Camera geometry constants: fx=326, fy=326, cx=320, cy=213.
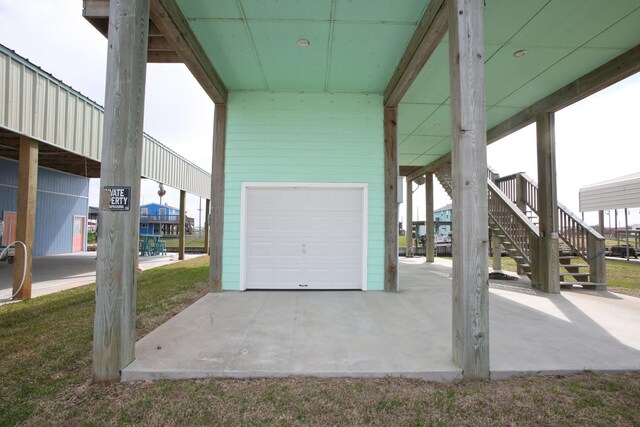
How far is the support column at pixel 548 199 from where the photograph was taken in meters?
6.15

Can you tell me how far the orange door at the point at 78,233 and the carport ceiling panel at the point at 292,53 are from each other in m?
Answer: 14.5

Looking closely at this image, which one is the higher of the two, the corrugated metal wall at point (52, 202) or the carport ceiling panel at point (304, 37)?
the carport ceiling panel at point (304, 37)

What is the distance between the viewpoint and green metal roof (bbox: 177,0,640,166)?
3885mm

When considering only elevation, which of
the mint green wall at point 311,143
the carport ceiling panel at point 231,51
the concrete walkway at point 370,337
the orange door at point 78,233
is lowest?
the concrete walkway at point 370,337

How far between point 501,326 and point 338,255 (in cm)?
302

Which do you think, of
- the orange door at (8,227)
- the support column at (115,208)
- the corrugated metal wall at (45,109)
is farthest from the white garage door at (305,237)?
the orange door at (8,227)

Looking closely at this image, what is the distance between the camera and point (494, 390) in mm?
2514

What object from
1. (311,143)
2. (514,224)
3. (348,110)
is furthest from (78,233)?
(514,224)

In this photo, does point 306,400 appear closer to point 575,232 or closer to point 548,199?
point 548,199

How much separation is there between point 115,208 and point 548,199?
701 centimetres

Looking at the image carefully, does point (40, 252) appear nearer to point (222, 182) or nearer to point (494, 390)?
point (222, 182)

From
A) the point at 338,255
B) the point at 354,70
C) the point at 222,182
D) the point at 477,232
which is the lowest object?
the point at 338,255

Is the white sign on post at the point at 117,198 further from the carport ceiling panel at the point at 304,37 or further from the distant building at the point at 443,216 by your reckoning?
the distant building at the point at 443,216

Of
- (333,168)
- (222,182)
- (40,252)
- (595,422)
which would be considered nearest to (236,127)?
(222,182)
